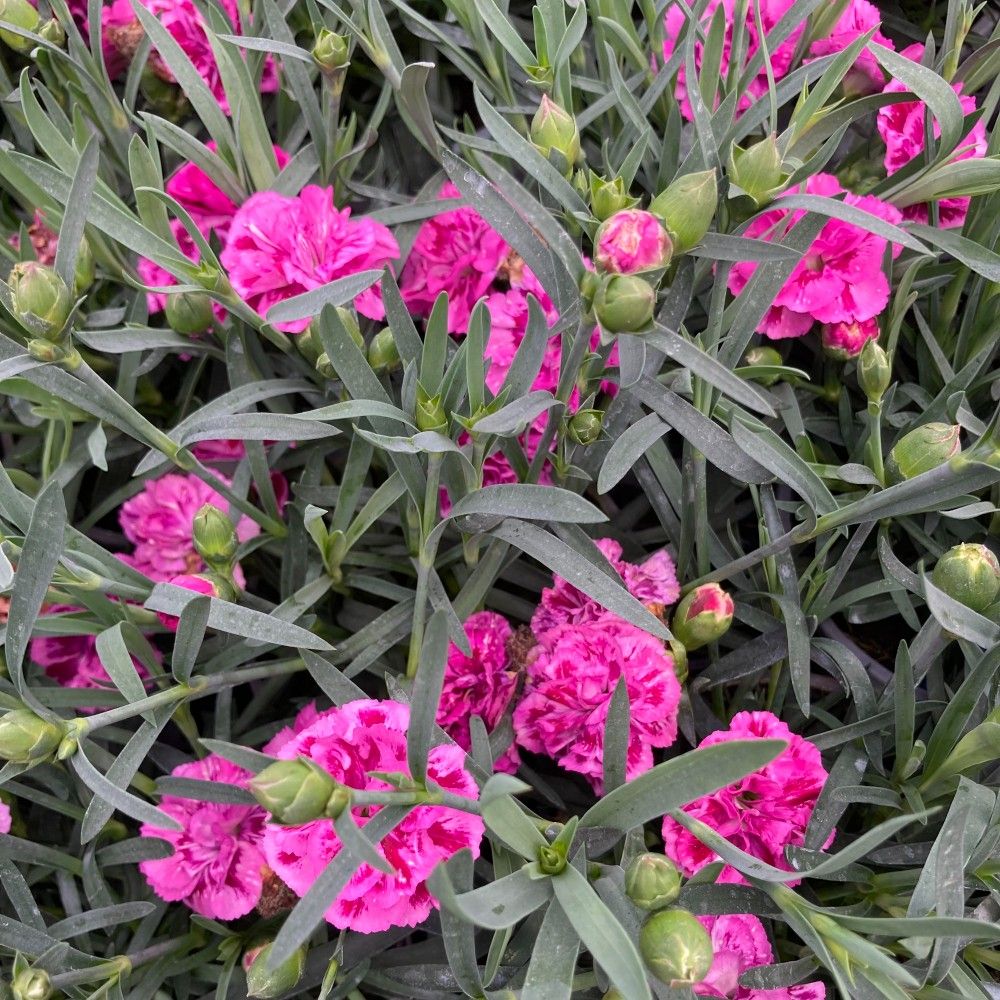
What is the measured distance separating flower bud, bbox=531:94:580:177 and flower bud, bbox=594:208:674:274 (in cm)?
18

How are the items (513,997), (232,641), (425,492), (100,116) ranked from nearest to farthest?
(513,997) → (425,492) → (232,641) → (100,116)

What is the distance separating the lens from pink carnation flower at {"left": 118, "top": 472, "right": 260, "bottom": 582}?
3.11ft

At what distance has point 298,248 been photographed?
0.85 meters

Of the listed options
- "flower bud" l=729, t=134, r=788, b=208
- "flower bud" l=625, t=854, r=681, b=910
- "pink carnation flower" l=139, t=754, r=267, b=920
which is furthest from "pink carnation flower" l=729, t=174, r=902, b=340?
"pink carnation flower" l=139, t=754, r=267, b=920

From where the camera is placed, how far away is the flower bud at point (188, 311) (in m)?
0.86

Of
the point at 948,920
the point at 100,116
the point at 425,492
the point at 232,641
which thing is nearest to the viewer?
the point at 948,920

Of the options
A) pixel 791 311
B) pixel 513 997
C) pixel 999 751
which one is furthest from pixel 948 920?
pixel 791 311

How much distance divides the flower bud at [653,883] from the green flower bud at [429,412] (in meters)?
0.34

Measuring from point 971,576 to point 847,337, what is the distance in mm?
280

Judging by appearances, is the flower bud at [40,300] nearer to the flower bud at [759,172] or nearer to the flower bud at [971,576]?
the flower bud at [759,172]

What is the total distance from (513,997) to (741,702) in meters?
0.35

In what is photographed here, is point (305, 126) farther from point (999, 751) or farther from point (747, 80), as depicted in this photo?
point (999, 751)

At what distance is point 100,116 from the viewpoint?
0.99m

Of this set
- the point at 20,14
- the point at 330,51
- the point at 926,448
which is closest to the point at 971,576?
the point at 926,448
